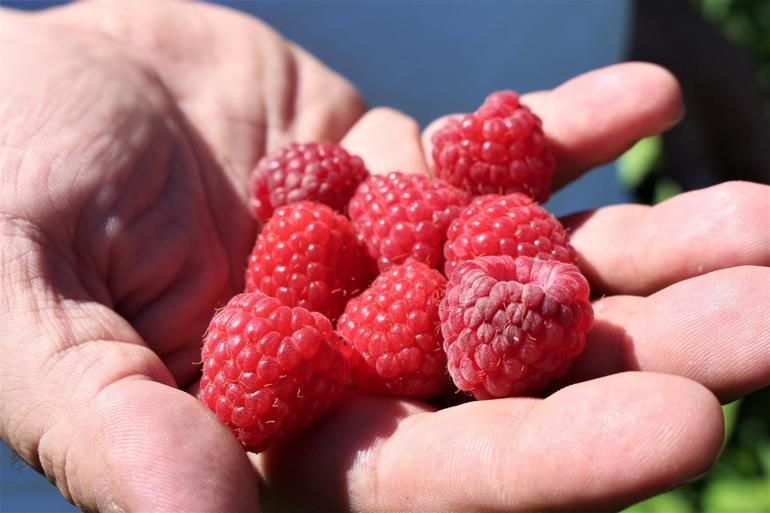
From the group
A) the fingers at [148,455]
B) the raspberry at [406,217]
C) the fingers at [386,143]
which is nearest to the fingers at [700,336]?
the raspberry at [406,217]

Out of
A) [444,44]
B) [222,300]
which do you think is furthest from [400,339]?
[444,44]

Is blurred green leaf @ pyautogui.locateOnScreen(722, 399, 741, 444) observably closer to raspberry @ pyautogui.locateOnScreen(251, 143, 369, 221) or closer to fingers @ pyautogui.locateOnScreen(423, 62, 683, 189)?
fingers @ pyautogui.locateOnScreen(423, 62, 683, 189)

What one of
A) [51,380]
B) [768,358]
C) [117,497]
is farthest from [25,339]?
[768,358]

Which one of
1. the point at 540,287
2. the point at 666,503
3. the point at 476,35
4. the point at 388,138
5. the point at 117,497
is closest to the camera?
the point at 117,497

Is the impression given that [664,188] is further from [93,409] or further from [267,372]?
[93,409]

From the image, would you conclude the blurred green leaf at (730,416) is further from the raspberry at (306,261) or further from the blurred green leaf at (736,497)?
the raspberry at (306,261)

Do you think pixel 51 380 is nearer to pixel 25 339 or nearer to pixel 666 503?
pixel 25 339

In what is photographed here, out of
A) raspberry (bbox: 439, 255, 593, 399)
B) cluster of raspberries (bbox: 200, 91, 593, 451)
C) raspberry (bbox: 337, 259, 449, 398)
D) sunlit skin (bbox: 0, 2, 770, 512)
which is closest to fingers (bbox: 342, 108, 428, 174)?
A: sunlit skin (bbox: 0, 2, 770, 512)
